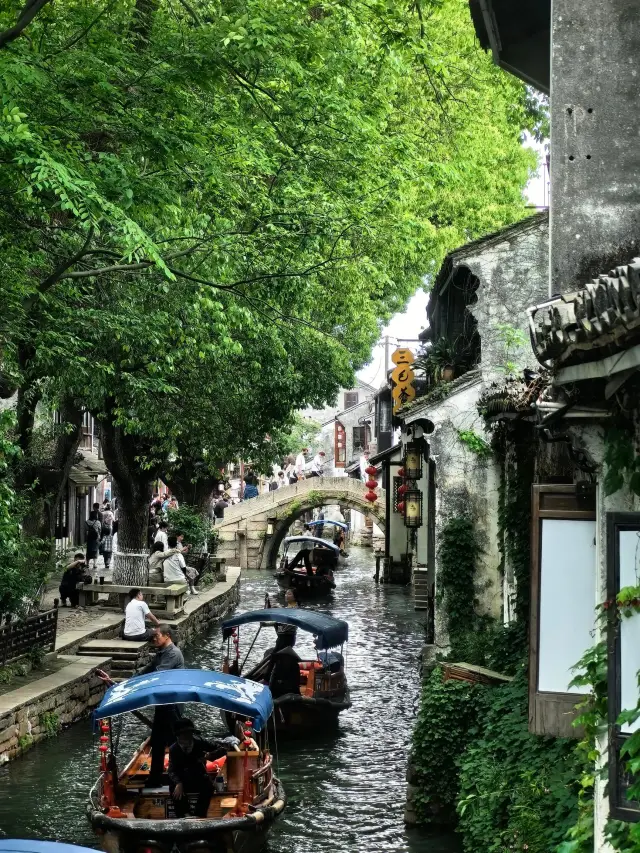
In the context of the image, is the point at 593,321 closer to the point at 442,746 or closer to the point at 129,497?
the point at 442,746

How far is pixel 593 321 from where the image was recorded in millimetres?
5695

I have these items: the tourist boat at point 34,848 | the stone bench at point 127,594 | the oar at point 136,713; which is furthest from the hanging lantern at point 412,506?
the tourist boat at point 34,848

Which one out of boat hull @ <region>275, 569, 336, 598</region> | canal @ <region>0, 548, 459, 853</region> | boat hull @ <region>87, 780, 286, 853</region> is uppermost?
boat hull @ <region>275, 569, 336, 598</region>

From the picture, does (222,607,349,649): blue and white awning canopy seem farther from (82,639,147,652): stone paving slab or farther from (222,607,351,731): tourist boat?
(82,639,147,652): stone paving slab

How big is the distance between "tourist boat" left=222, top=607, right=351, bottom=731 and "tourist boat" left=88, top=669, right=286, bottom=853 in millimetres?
4622

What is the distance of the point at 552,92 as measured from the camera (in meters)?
8.86

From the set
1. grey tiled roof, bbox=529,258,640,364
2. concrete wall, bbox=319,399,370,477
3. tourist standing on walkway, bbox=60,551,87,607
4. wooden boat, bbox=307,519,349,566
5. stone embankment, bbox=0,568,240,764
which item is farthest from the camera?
concrete wall, bbox=319,399,370,477

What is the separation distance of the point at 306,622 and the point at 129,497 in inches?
Result: 447

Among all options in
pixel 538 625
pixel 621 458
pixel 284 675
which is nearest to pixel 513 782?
pixel 538 625

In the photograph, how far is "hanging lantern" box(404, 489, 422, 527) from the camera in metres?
21.7

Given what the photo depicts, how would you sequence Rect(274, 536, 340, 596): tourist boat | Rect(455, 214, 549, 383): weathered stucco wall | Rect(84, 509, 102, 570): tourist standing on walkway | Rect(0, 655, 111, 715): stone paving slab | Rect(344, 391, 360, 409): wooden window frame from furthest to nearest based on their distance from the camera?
Rect(344, 391, 360, 409): wooden window frame → Rect(274, 536, 340, 596): tourist boat → Rect(84, 509, 102, 570): tourist standing on walkway → Rect(455, 214, 549, 383): weathered stucco wall → Rect(0, 655, 111, 715): stone paving slab

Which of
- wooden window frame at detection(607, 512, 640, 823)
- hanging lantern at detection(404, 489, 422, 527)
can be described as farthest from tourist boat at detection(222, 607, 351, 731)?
wooden window frame at detection(607, 512, 640, 823)

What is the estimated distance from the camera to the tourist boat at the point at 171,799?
1157 cm

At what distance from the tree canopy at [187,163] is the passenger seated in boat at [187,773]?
4870mm
